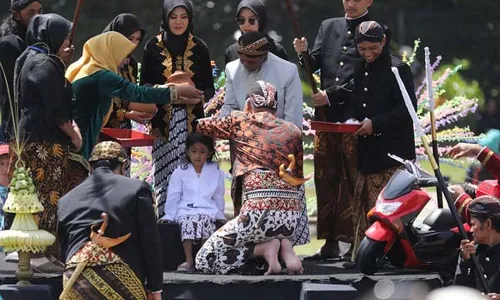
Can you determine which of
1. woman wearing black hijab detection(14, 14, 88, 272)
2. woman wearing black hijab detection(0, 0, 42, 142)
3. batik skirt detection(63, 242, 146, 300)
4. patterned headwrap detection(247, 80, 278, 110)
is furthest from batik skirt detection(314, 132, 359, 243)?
batik skirt detection(63, 242, 146, 300)

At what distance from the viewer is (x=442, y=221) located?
9.73m

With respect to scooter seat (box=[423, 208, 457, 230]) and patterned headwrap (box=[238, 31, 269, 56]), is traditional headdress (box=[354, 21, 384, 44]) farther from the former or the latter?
scooter seat (box=[423, 208, 457, 230])

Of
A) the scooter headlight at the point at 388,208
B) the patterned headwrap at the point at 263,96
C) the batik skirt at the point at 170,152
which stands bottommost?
the scooter headlight at the point at 388,208

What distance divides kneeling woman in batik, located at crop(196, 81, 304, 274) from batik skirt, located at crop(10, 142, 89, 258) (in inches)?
36.4

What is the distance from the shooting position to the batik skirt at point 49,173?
9.52 metres

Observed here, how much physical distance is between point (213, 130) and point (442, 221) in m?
1.54

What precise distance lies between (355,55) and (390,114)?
0.56 meters

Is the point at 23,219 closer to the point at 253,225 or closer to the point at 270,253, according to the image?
the point at 253,225

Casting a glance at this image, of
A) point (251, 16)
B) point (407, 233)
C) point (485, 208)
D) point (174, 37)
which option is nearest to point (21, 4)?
point (174, 37)

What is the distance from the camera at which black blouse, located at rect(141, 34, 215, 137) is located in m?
10.5

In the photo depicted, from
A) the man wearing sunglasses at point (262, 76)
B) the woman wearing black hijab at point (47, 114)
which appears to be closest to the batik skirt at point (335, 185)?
the man wearing sunglasses at point (262, 76)

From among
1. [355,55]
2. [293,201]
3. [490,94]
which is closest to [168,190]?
[293,201]

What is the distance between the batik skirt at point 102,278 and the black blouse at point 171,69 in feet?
7.38

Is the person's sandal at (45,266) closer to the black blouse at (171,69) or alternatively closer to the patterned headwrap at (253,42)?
the black blouse at (171,69)
